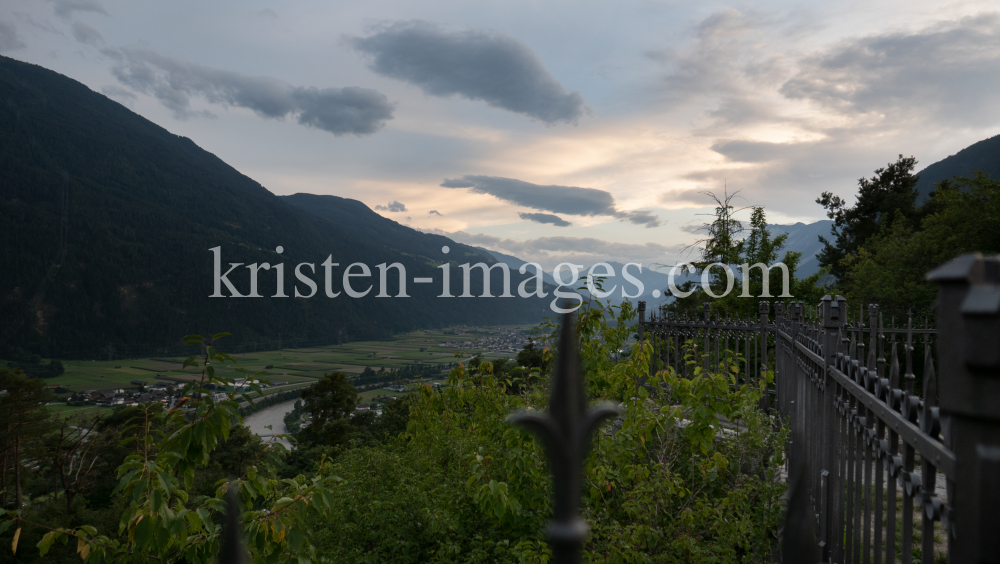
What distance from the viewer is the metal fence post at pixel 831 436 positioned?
7.84 feet

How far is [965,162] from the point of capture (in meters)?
67.9

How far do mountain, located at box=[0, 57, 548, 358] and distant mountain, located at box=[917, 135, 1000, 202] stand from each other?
61673mm

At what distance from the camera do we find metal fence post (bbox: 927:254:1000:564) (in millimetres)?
754

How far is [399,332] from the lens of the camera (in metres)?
118

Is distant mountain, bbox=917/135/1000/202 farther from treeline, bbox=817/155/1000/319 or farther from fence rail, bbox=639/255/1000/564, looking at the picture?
fence rail, bbox=639/255/1000/564

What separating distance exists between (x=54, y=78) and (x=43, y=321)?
12850 centimetres

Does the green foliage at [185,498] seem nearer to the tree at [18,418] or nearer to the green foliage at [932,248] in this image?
the tree at [18,418]

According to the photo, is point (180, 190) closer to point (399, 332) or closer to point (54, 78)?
point (54, 78)

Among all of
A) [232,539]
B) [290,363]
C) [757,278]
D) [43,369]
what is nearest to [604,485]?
[232,539]

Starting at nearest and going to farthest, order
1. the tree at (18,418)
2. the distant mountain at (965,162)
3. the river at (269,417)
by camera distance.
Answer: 1. the tree at (18,418)
2. the river at (269,417)
3. the distant mountain at (965,162)

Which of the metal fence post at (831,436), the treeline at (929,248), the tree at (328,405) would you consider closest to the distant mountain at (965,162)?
the treeline at (929,248)

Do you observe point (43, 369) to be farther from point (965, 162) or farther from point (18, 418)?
point (965, 162)

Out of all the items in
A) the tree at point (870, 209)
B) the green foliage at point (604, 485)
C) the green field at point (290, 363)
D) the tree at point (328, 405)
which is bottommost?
the green field at point (290, 363)

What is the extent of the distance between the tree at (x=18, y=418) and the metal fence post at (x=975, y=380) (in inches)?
786
